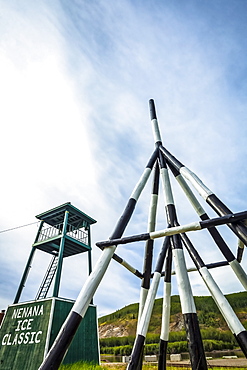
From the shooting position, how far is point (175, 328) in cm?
2189

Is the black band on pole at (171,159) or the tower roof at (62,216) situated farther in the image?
the tower roof at (62,216)

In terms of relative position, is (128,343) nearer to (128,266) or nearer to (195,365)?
(128,266)

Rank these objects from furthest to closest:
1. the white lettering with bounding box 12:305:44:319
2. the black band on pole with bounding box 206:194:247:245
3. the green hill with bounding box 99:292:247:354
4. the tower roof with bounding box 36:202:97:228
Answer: the green hill with bounding box 99:292:247:354
the tower roof with bounding box 36:202:97:228
the white lettering with bounding box 12:305:44:319
the black band on pole with bounding box 206:194:247:245

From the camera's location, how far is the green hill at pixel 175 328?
1552 cm

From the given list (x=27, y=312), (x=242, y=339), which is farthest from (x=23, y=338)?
(x=242, y=339)

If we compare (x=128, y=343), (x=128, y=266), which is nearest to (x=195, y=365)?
(x=128, y=266)

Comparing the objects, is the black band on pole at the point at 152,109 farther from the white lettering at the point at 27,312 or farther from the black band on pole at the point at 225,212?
the white lettering at the point at 27,312

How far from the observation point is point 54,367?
3080 mm

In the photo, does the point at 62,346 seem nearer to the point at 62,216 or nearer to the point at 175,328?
the point at 62,216

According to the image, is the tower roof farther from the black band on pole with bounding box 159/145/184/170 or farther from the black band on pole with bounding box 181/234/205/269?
the black band on pole with bounding box 181/234/205/269

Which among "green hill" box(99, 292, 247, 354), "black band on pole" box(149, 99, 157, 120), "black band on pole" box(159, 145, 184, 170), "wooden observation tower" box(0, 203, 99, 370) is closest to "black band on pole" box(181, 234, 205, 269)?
"black band on pole" box(159, 145, 184, 170)

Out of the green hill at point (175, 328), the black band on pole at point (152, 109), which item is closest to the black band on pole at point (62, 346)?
the black band on pole at point (152, 109)

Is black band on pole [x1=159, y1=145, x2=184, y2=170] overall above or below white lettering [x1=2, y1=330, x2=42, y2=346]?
above

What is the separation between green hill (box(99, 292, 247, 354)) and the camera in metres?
15.5
